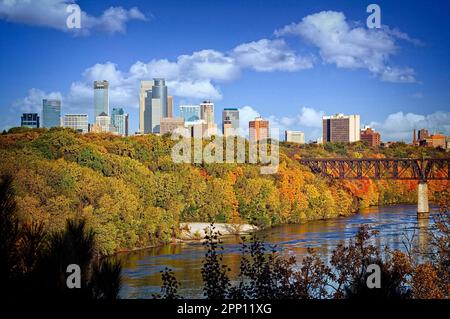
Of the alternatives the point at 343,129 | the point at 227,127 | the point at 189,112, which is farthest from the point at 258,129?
the point at 343,129

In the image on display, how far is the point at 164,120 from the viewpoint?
91.9 meters

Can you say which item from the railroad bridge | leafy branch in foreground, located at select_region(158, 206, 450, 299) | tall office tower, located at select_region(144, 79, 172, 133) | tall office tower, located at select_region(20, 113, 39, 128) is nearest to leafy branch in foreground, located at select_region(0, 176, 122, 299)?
leafy branch in foreground, located at select_region(158, 206, 450, 299)

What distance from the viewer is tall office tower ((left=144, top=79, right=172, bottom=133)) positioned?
8706 cm

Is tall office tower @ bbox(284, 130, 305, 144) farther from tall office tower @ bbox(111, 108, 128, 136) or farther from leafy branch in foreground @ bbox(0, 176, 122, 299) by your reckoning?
leafy branch in foreground @ bbox(0, 176, 122, 299)

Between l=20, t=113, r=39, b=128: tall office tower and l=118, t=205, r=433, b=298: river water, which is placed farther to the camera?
l=20, t=113, r=39, b=128: tall office tower

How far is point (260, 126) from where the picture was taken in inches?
3167

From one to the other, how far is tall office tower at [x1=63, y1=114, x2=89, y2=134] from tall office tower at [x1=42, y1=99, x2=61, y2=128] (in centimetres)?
2134

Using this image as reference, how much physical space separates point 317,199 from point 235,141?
10441 millimetres

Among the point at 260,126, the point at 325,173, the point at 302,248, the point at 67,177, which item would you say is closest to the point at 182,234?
the point at 67,177

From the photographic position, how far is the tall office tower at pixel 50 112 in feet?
163

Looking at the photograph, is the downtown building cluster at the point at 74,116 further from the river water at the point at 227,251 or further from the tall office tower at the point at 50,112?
the river water at the point at 227,251

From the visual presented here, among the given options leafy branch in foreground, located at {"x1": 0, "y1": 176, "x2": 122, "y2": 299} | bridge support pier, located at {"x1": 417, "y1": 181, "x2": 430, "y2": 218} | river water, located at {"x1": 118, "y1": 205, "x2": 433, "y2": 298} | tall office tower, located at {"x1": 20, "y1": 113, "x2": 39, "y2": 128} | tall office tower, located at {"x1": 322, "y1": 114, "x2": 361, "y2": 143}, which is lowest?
river water, located at {"x1": 118, "y1": 205, "x2": 433, "y2": 298}

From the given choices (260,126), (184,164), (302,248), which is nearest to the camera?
(302,248)
